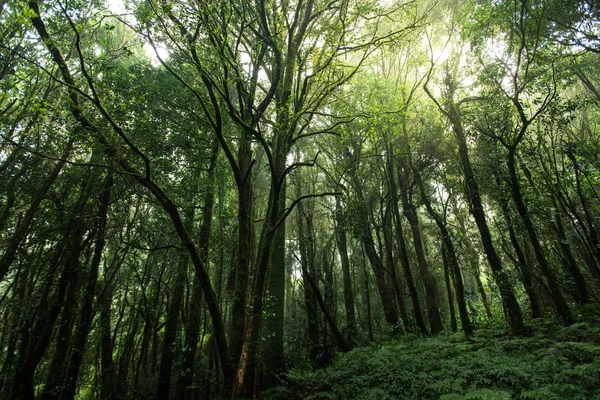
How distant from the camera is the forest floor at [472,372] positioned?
3.86m

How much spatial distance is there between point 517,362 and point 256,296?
4470mm

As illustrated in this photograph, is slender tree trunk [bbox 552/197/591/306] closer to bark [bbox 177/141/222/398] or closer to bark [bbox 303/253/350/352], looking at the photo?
bark [bbox 303/253/350/352]

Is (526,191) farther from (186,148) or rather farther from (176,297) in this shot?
(176,297)

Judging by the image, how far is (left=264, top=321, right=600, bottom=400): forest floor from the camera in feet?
12.7

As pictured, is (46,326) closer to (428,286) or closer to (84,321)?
(84,321)

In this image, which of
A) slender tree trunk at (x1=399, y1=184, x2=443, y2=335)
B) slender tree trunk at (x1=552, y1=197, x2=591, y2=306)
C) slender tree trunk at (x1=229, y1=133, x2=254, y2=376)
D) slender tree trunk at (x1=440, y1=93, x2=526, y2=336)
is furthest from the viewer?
slender tree trunk at (x1=399, y1=184, x2=443, y2=335)

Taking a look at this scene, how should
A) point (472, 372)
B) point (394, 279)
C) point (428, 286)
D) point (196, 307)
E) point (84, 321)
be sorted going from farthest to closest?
point (394, 279) < point (428, 286) < point (84, 321) < point (196, 307) < point (472, 372)

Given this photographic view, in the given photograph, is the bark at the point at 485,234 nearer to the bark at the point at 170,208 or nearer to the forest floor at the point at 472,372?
the forest floor at the point at 472,372

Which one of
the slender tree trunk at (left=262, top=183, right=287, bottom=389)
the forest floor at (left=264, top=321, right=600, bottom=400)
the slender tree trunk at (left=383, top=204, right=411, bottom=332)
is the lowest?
the forest floor at (left=264, top=321, right=600, bottom=400)

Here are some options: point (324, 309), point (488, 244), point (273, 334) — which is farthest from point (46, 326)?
point (488, 244)

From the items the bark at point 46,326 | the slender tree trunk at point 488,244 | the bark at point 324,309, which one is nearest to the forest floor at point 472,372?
the slender tree trunk at point 488,244

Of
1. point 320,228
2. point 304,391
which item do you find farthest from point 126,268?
point 304,391

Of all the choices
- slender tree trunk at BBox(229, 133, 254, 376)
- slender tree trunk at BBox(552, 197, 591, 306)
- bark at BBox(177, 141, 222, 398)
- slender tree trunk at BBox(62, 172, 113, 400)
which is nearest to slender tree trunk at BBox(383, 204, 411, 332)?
slender tree trunk at BBox(552, 197, 591, 306)

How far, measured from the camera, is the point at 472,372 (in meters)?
4.82
